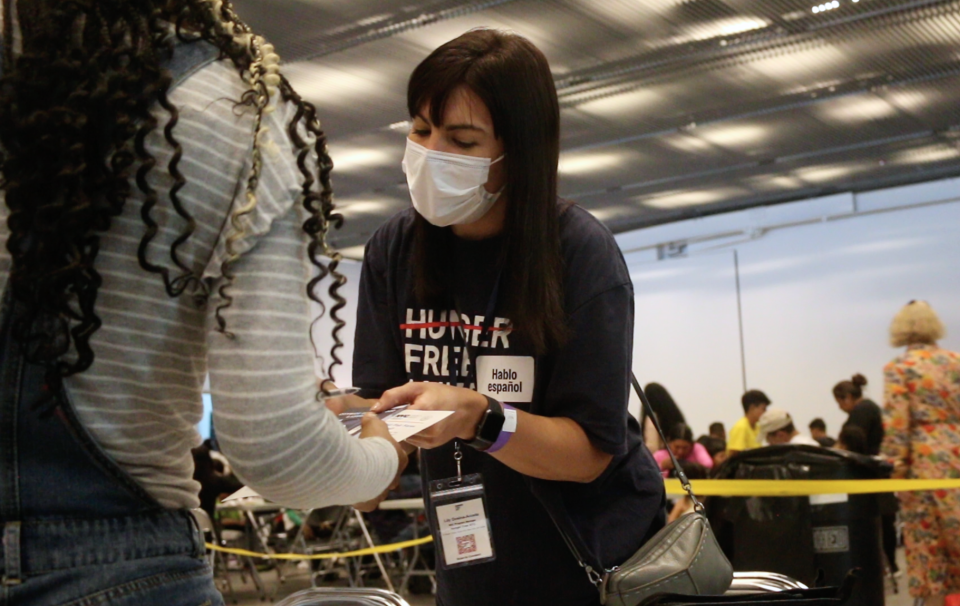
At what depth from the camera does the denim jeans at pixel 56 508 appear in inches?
30.8

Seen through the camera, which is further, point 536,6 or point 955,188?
point 955,188

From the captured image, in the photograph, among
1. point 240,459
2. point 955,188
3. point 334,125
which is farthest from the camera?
point 955,188

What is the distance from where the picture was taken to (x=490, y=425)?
1.40 metres

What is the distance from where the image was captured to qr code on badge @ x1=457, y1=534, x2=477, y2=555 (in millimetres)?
1484

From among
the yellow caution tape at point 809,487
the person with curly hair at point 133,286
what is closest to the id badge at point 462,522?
the person with curly hair at point 133,286

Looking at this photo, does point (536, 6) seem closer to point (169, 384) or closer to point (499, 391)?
point (499, 391)

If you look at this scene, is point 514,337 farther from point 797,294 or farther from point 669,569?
point 797,294

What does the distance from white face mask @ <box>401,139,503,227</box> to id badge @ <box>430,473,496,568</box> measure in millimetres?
421

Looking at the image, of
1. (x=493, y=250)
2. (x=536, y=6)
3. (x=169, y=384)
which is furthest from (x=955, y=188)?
(x=169, y=384)

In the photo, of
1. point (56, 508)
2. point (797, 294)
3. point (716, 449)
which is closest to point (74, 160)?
point (56, 508)

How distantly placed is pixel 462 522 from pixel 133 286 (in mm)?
811

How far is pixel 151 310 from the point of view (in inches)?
32.3

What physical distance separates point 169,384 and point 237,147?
0.21 meters

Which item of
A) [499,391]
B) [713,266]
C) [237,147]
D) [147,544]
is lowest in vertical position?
[147,544]
